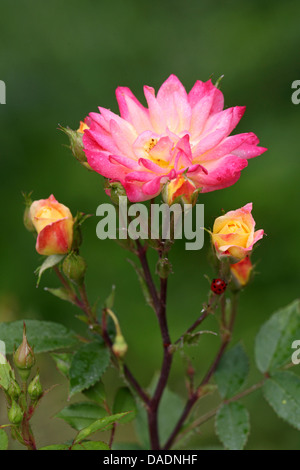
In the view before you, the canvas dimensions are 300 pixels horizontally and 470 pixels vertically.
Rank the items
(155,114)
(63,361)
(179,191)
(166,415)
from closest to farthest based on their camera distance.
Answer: (179,191) → (155,114) → (63,361) → (166,415)

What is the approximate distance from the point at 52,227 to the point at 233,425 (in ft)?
1.41

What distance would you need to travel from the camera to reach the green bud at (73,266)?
2.75ft

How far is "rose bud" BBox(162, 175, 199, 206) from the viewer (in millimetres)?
736

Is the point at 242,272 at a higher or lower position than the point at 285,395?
higher

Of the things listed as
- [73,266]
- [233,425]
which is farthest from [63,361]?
[233,425]

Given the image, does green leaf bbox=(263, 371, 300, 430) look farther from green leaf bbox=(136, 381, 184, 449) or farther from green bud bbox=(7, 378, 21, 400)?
green bud bbox=(7, 378, 21, 400)

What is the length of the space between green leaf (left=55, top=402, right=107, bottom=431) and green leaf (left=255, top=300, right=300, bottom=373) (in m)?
0.30

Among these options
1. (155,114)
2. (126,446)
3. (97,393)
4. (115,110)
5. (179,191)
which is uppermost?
(115,110)

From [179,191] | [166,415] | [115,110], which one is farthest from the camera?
[115,110]

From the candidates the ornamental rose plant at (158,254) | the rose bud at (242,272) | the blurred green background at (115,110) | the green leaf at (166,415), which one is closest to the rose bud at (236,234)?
the ornamental rose plant at (158,254)

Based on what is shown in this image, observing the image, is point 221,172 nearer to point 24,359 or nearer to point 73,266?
point 73,266

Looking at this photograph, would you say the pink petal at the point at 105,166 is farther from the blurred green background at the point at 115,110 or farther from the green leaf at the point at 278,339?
the blurred green background at the point at 115,110

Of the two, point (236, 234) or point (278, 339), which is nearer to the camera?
point (236, 234)

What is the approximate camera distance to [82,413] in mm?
938
